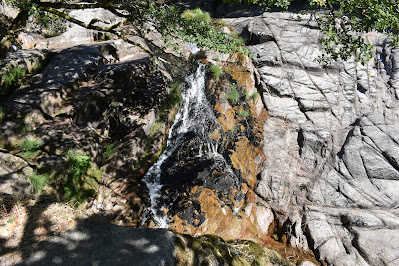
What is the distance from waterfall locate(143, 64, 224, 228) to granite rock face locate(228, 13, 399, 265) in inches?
91.6

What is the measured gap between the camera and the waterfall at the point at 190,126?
7016 millimetres

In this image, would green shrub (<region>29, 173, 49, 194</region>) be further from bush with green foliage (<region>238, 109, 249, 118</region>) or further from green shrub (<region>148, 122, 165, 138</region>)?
bush with green foliage (<region>238, 109, 249, 118</region>)

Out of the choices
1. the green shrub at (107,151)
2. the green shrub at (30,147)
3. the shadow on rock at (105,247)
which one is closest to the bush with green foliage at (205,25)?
the green shrub at (30,147)

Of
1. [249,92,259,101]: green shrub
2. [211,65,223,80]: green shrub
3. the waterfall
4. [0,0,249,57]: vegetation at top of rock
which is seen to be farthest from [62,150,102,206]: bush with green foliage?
[249,92,259,101]: green shrub

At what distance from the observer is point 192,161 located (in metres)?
7.48

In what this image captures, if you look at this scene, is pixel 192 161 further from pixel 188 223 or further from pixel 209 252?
pixel 209 252

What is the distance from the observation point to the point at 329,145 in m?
8.72

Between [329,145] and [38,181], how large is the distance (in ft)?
30.2

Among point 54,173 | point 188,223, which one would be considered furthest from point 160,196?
point 54,173

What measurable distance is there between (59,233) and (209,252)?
5.95ft

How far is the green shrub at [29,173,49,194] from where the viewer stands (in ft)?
14.5

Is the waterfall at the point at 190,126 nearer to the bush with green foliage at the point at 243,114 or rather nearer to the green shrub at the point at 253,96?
the bush with green foliage at the point at 243,114

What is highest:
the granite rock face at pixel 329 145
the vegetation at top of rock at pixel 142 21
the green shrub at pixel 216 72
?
the vegetation at top of rock at pixel 142 21

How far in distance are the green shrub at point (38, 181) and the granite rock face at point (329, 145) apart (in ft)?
19.8
